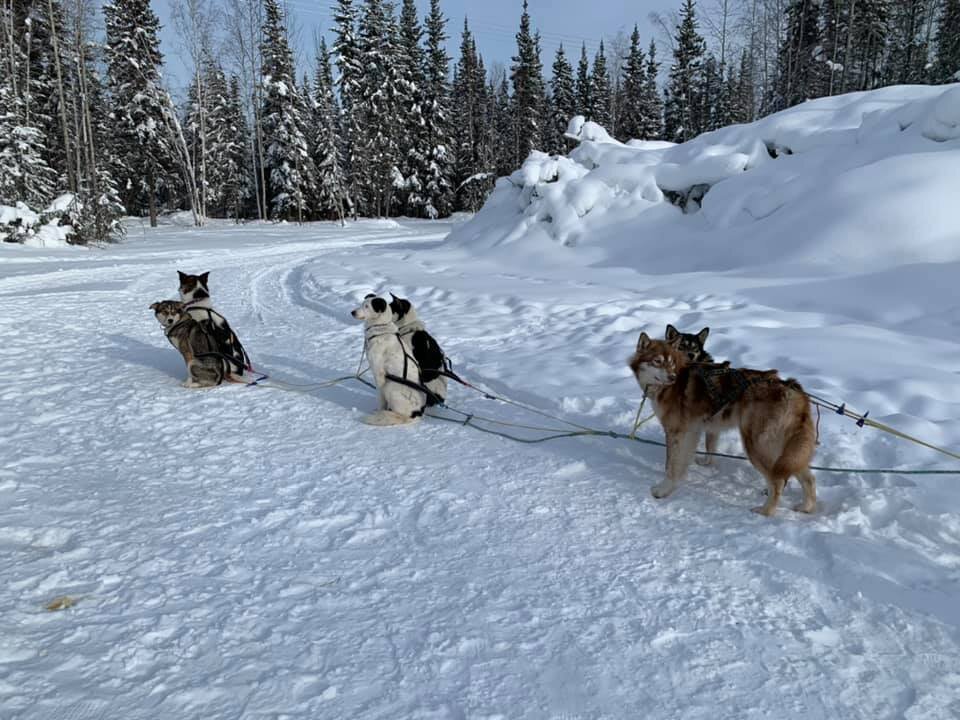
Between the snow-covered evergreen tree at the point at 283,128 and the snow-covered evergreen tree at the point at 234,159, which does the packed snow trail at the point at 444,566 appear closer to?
the snow-covered evergreen tree at the point at 283,128

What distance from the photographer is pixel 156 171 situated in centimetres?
3747

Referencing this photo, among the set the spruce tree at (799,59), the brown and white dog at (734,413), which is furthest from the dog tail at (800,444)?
the spruce tree at (799,59)

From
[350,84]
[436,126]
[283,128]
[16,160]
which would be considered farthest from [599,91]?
[16,160]

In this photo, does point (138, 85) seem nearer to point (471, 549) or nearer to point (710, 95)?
point (471, 549)

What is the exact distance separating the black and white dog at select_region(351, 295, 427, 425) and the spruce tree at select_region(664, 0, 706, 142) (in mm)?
46041

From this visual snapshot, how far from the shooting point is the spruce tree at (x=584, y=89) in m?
53.8

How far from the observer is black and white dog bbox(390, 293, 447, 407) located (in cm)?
577

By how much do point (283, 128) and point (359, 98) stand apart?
6745 millimetres

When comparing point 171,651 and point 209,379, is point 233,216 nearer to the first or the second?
point 209,379

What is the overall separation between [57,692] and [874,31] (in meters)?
52.3

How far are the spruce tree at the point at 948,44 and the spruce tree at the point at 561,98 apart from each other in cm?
2711

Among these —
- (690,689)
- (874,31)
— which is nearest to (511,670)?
(690,689)

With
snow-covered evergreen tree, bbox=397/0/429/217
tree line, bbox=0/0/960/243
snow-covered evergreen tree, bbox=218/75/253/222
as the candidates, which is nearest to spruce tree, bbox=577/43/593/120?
tree line, bbox=0/0/960/243

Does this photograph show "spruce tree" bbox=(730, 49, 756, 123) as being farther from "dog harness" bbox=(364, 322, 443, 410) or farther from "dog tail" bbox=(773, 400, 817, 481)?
"dog tail" bbox=(773, 400, 817, 481)
